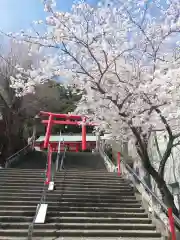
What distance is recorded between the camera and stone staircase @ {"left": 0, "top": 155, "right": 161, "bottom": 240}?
273 inches

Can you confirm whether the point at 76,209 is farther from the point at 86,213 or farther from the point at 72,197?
the point at 72,197

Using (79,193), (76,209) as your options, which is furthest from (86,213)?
(79,193)

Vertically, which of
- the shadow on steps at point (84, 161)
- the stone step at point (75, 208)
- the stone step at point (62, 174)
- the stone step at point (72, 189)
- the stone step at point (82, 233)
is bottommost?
the shadow on steps at point (84, 161)

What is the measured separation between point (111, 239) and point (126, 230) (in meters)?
0.84

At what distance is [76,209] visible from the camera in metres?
8.52

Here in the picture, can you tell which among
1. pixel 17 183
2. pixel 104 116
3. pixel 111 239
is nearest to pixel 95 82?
pixel 104 116

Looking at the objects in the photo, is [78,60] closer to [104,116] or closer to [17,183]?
[104,116]

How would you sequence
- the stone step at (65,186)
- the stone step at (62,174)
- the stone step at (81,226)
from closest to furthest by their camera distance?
the stone step at (81,226)
the stone step at (65,186)
the stone step at (62,174)

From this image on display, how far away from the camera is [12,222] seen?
758cm

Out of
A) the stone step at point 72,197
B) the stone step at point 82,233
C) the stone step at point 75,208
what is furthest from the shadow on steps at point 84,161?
the stone step at point 82,233

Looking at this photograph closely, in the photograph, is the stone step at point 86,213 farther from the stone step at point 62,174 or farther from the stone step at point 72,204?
the stone step at point 62,174

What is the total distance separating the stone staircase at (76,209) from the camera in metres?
6.94

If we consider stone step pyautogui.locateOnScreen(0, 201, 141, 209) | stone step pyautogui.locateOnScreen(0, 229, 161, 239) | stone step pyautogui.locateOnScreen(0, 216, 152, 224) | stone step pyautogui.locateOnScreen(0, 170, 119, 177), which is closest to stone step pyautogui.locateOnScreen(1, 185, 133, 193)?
stone step pyautogui.locateOnScreen(0, 201, 141, 209)

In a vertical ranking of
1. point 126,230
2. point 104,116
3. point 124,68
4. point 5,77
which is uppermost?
point 5,77
